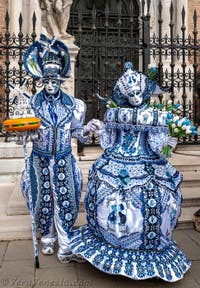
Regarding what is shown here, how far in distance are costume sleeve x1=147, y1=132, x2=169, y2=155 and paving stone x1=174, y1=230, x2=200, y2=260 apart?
1.32 m

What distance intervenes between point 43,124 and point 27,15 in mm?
10435

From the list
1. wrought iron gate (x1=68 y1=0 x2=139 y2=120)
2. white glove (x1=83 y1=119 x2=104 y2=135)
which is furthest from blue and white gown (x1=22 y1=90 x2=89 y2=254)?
wrought iron gate (x1=68 y1=0 x2=139 y2=120)

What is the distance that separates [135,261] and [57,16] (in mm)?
7141

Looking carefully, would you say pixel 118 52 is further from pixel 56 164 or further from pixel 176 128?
pixel 176 128

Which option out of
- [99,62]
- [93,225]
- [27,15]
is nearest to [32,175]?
[93,225]

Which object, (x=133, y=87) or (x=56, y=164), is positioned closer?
(x=133, y=87)

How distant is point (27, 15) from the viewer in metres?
12.9

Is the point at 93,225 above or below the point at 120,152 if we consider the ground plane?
below

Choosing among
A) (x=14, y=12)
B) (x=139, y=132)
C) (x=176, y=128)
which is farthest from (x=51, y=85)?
(x=14, y=12)

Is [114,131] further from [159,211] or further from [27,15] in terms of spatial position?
[27,15]

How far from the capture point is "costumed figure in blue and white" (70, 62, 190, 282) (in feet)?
10.1

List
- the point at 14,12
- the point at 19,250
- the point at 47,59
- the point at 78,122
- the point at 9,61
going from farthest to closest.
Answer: the point at 14,12, the point at 9,61, the point at 19,250, the point at 78,122, the point at 47,59

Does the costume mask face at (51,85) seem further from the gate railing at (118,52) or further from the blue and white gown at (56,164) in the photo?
the gate railing at (118,52)

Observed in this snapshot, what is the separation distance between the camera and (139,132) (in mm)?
3236
